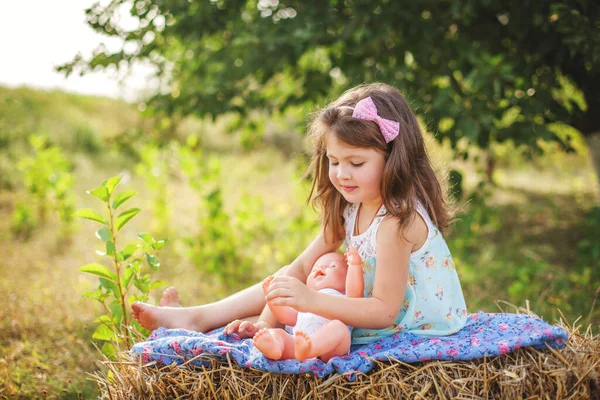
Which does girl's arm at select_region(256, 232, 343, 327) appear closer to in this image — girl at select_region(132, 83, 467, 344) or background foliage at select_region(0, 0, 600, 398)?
girl at select_region(132, 83, 467, 344)

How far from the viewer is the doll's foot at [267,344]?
1.69 m

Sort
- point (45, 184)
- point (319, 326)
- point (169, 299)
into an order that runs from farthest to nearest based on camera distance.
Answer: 1. point (45, 184)
2. point (169, 299)
3. point (319, 326)

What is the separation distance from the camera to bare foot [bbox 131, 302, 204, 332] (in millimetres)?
2113

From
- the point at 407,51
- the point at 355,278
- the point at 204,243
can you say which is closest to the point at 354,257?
the point at 355,278

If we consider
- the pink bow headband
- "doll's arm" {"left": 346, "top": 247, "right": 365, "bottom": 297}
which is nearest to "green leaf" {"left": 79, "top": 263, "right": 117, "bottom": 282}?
"doll's arm" {"left": 346, "top": 247, "right": 365, "bottom": 297}

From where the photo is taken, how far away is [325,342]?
170cm

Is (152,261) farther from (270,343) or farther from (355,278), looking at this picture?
(355,278)

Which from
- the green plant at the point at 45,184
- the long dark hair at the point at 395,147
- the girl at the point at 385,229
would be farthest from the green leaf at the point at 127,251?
the green plant at the point at 45,184

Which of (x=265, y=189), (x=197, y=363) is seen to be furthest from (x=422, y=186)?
(x=265, y=189)

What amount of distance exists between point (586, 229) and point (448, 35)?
6.17ft

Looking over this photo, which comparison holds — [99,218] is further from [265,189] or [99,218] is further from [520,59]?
[265,189]

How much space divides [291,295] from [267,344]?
6.8 inches

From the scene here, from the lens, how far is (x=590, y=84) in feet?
11.4

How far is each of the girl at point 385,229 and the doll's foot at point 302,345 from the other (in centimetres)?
10
